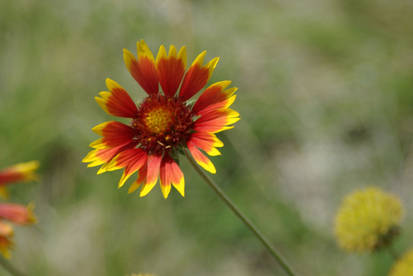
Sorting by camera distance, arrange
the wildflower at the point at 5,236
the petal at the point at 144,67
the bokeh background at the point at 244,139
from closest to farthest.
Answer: the petal at the point at 144,67, the wildflower at the point at 5,236, the bokeh background at the point at 244,139

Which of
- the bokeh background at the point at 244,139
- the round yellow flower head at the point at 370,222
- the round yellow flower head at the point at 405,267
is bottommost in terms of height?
the round yellow flower head at the point at 405,267

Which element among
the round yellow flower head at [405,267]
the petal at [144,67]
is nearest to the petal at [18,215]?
the petal at [144,67]

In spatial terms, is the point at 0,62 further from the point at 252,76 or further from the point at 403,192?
the point at 403,192

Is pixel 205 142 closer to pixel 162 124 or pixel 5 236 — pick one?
pixel 162 124

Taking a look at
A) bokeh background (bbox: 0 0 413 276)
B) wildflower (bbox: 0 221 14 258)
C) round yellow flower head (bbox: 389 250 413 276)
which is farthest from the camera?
bokeh background (bbox: 0 0 413 276)

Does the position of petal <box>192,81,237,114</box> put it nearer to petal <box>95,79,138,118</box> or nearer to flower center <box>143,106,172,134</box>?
flower center <box>143,106,172,134</box>

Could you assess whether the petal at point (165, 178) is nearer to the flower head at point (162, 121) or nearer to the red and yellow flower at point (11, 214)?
the flower head at point (162, 121)

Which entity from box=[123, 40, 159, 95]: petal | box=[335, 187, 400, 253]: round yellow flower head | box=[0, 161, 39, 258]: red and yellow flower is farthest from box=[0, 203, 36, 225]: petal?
box=[335, 187, 400, 253]: round yellow flower head
